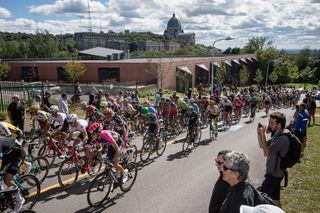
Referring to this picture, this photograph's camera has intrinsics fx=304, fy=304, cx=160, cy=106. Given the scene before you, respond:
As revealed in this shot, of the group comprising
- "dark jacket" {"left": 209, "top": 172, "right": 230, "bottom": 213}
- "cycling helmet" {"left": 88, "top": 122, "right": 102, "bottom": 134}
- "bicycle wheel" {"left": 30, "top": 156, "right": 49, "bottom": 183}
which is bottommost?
"bicycle wheel" {"left": 30, "top": 156, "right": 49, "bottom": 183}

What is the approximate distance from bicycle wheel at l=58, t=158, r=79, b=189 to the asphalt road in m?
0.16

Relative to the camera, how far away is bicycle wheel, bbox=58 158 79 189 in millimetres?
7953

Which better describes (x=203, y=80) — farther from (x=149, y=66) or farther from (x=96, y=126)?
(x=96, y=126)

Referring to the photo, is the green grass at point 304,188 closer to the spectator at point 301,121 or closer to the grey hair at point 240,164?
the spectator at point 301,121

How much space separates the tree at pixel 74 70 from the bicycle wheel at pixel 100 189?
36.6 meters

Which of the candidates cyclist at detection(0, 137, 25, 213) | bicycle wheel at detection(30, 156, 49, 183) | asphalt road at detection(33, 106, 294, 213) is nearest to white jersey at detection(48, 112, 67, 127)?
asphalt road at detection(33, 106, 294, 213)

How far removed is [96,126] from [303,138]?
7.40 meters

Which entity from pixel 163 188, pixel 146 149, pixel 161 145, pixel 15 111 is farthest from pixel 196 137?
pixel 15 111

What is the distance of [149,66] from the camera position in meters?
41.8

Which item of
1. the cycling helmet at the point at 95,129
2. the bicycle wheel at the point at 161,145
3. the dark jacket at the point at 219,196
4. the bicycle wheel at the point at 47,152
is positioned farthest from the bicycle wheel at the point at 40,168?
the dark jacket at the point at 219,196

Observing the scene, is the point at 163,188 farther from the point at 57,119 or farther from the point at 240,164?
the point at 240,164

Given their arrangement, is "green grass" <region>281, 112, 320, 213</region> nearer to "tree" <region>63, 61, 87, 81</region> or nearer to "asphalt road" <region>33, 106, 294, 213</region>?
"asphalt road" <region>33, 106, 294, 213</region>

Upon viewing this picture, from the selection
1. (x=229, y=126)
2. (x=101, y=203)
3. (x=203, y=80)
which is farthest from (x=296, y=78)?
(x=101, y=203)

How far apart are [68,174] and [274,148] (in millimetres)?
5383
